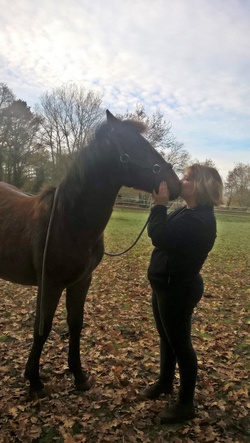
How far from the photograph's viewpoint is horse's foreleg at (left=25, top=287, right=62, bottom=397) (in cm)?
291

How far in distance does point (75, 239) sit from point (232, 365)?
8.74 feet

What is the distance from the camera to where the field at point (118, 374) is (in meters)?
2.70

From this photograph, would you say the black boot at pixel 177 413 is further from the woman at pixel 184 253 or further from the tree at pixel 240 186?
the tree at pixel 240 186

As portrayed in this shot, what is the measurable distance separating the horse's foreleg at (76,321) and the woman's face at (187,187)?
135 centimetres

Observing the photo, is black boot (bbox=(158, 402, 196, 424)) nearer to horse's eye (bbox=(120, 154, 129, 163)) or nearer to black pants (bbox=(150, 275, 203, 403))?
black pants (bbox=(150, 275, 203, 403))

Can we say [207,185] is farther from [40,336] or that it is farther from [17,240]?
[40,336]

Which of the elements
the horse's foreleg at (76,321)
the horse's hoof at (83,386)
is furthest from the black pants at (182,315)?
the horse's hoof at (83,386)

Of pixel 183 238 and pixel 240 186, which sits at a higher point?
pixel 240 186

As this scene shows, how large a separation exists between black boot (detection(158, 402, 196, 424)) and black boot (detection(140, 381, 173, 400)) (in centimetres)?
33

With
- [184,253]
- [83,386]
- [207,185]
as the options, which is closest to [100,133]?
[207,185]

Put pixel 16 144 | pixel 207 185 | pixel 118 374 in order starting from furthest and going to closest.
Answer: pixel 16 144
pixel 118 374
pixel 207 185

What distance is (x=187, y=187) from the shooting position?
2711 millimetres

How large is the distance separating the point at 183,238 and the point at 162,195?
408 millimetres

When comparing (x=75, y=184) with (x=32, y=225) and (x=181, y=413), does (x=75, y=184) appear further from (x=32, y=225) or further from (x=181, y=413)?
(x=181, y=413)
